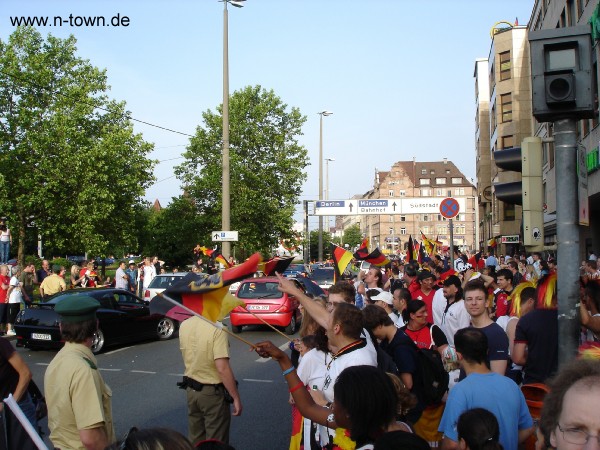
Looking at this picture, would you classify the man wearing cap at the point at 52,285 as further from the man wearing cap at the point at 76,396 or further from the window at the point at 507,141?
the window at the point at 507,141

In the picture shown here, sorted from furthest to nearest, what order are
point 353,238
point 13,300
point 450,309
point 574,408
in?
point 353,238
point 13,300
point 450,309
point 574,408

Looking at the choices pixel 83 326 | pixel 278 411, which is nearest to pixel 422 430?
pixel 83 326

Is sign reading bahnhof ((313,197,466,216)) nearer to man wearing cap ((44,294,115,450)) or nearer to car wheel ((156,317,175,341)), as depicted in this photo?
car wheel ((156,317,175,341))

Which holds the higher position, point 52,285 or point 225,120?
point 225,120

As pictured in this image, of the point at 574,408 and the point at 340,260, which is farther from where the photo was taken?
the point at 340,260

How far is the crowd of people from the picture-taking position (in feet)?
7.39

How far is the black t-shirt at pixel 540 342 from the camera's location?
4.86 meters

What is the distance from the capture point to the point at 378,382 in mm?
2773

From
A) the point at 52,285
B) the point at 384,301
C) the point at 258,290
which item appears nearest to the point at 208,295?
the point at 384,301

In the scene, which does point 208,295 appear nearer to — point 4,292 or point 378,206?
point 4,292

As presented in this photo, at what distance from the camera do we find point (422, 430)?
15.7 ft

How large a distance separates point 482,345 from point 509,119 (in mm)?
46953

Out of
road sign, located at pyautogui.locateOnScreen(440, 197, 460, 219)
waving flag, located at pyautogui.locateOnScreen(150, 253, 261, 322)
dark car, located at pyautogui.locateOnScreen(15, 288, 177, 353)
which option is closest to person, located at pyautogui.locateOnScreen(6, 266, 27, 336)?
dark car, located at pyautogui.locateOnScreen(15, 288, 177, 353)

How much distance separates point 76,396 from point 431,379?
250cm
